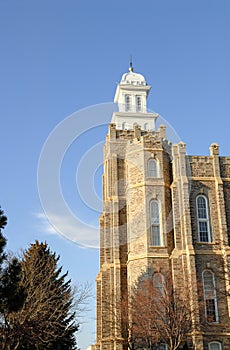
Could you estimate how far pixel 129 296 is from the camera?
3189 cm

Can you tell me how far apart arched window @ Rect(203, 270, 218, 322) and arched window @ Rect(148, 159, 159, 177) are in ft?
25.4

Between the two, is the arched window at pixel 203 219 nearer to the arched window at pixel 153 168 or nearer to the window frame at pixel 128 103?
the arched window at pixel 153 168

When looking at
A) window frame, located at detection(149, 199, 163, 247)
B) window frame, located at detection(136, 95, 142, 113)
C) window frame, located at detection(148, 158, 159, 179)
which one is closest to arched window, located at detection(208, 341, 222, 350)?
window frame, located at detection(149, 199, 163, 247)

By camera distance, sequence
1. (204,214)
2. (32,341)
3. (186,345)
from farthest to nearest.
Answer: (204,214) < (186,345) < (32,341)

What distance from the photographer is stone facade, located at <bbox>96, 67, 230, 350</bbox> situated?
32.3 meters

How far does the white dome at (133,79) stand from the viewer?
171 ft

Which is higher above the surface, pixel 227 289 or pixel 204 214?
pixel 204 214

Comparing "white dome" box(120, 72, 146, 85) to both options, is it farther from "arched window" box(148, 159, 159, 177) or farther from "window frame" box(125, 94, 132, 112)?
"arched window" box(148, 159, 159, 177)

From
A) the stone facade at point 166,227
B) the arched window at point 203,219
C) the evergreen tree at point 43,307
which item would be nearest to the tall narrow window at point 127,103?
the stone facade at point 166,227

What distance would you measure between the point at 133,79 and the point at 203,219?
22811 millimetres

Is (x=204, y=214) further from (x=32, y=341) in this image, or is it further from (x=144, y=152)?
(x=32, y=341)

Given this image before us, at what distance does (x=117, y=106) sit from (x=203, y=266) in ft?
70.9

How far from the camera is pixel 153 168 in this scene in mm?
35938

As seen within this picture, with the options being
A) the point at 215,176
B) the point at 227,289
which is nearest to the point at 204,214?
the point at 215,176
